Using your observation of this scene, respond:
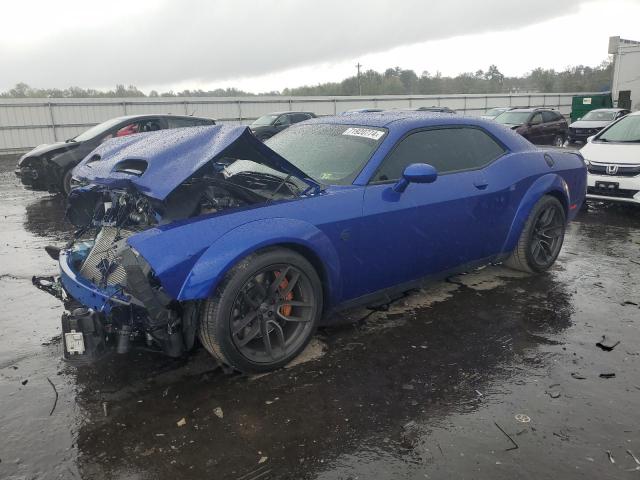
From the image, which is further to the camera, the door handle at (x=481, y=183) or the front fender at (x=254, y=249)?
the door handle at (x=481, y=183)

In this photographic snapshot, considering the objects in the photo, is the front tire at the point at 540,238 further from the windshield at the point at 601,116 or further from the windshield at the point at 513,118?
the windshield at the point at 601,116

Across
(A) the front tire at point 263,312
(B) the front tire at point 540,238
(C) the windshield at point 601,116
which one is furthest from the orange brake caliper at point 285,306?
(C) the windshield at point 601,116

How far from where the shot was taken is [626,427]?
258 centimetres

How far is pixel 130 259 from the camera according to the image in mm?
2717

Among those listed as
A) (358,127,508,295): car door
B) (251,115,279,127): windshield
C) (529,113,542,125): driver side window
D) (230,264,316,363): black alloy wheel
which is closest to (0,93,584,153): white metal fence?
(251,115,279,127): windshield

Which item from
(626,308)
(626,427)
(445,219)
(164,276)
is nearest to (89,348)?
(164,276)

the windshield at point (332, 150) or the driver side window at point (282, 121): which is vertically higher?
the driver side window at point (282, 121)

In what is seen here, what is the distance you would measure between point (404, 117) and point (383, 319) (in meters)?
1.67

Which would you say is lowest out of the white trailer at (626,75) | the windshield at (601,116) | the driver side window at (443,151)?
the driver side window at (443,151)

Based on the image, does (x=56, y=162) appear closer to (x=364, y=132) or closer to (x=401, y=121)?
(x=364, y=132)

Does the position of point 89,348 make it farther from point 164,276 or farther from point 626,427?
point 626,427

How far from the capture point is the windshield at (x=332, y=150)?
3629 millimetres

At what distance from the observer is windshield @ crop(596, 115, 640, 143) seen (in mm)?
8195

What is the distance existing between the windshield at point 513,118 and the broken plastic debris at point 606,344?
13808mm
